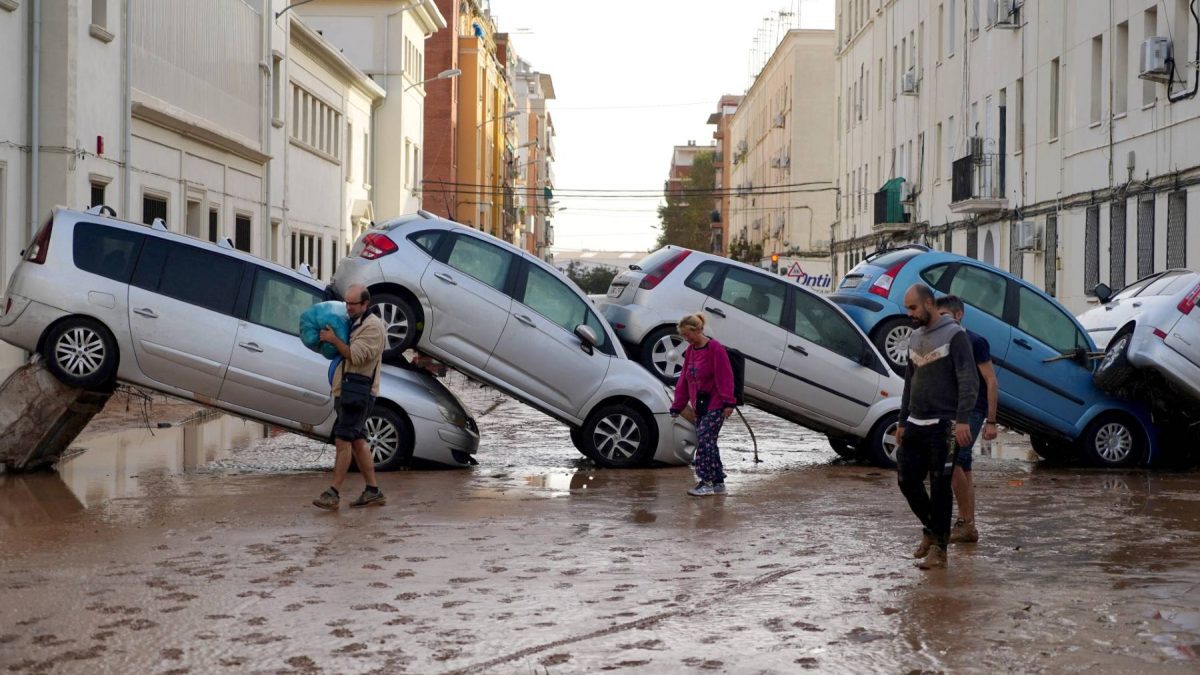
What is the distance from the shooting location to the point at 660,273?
1623 centimetres

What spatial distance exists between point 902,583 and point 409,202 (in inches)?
2120

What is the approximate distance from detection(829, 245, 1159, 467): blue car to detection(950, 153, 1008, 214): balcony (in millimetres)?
20193

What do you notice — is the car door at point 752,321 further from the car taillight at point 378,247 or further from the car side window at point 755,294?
the car taillight at point 378,247

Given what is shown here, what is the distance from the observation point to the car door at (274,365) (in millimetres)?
14055

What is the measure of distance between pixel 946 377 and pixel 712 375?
3560 mm

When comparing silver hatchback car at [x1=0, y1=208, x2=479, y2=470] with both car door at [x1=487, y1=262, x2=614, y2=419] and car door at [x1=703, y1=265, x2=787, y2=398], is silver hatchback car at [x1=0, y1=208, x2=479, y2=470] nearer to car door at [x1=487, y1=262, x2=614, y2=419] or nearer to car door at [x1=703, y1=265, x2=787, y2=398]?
car door at [x1=487, y1=262, x2=614, y2=419]

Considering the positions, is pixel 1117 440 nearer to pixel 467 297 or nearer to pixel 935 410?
pixel 467 297

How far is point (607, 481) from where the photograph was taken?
1440 centimetres

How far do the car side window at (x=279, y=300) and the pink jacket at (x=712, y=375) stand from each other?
3346 millimetres

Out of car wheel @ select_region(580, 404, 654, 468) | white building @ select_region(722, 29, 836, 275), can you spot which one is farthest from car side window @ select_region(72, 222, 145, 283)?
white building @ select_region(722, 29, 836, 275)

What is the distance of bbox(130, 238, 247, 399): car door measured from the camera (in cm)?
1381

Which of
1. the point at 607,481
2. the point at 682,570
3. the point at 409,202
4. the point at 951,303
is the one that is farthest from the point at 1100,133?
the point at 409,202

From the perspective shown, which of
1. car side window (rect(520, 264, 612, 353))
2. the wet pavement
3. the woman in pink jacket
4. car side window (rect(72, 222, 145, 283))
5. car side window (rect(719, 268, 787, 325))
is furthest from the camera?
car side window (rect(719, 268, 787, 325))

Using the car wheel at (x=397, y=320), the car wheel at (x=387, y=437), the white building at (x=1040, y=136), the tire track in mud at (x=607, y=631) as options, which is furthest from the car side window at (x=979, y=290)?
the white building at (x=1040, y=136)
